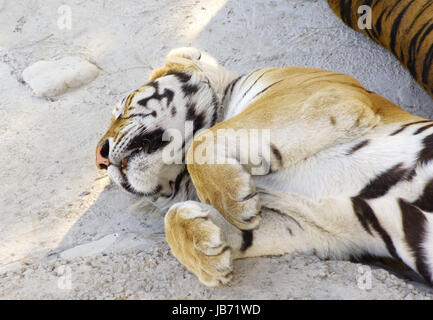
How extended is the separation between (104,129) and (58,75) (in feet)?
1.48

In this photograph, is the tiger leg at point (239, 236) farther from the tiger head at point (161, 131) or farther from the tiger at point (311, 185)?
the tiger head at point (161, 131)

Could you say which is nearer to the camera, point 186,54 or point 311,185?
point 311,185

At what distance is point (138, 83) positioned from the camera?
2498mm

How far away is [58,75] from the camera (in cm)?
252

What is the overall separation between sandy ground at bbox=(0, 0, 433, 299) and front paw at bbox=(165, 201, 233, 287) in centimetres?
5

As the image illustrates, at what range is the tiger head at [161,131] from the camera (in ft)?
5.43

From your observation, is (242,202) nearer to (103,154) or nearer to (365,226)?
(365,226)

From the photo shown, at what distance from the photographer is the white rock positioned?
2.50 m

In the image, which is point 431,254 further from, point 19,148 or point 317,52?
point 19,148

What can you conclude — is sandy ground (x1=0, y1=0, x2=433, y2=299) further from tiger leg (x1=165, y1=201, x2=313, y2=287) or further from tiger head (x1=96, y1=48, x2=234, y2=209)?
tiger head (x1=96, y1=48, x2=234, y2=209)

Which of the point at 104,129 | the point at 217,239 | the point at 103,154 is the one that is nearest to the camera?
the point at 217,239

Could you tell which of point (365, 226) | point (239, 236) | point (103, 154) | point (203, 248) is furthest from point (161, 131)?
point (365, 226)

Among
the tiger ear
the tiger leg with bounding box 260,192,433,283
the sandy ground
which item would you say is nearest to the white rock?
the sandy ground
